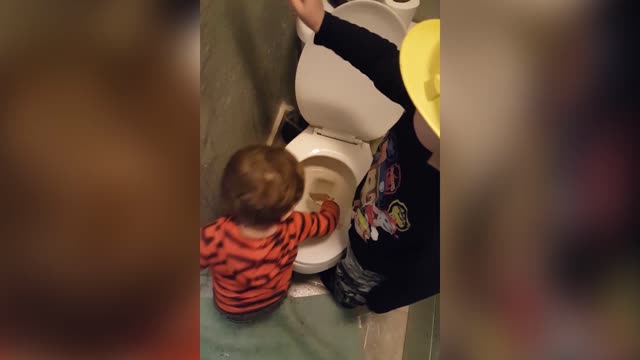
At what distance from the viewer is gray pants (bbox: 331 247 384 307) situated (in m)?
0.74

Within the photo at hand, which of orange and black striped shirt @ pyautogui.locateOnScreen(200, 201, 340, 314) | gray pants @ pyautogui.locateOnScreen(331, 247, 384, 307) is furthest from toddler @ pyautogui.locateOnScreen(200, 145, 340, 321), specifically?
gray pants @ pyautogui.locateOnScreen(331, 247, 384, 307)

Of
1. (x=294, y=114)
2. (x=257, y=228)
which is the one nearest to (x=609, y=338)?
(x=257, y=228)

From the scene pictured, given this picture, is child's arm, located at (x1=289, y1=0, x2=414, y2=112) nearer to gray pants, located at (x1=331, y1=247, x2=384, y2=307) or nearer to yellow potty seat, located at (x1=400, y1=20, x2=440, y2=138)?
yellow potty seat, located at (x1=400, y1=20, x2=440, y2=138)

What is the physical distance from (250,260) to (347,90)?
0.41m

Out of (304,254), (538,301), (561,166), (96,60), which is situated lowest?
(304,254)

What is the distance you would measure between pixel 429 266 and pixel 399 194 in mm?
134

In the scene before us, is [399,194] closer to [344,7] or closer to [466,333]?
[466,333]

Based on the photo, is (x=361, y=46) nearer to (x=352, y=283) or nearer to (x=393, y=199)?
(x=393, y=199)

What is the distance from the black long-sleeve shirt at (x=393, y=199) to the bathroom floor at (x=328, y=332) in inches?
1.3

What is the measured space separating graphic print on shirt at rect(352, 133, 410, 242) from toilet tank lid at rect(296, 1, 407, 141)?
5cm

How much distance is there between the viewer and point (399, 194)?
70cm

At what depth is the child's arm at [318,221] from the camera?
658 mm

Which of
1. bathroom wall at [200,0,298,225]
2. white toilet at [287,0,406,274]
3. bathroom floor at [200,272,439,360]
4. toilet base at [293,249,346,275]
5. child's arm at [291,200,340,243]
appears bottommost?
bathroom floor at [200,272,439,360]

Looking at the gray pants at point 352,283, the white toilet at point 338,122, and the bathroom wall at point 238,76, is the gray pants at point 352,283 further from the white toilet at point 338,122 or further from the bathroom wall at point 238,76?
the bathroom wall at point 238,76
